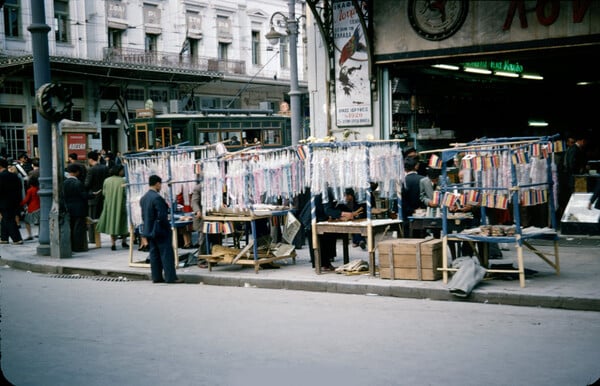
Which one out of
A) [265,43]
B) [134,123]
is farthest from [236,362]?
[265,43]

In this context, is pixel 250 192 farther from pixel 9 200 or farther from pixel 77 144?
pixel 77 144

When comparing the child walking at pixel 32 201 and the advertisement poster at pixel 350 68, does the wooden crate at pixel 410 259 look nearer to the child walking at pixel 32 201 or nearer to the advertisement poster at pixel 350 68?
the advertisement poster at pixel 350 68

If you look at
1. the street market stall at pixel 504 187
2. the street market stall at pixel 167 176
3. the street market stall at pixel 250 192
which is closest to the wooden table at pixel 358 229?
the street market stall at pixel 250 192

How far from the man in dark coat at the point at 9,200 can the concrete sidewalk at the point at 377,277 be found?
1.78m

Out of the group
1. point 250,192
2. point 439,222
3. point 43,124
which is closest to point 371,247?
point 439,222

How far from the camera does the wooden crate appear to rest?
436 inches

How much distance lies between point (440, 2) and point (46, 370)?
11.3 m

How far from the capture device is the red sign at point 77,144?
26109 millimetres

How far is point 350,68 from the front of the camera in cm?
1659

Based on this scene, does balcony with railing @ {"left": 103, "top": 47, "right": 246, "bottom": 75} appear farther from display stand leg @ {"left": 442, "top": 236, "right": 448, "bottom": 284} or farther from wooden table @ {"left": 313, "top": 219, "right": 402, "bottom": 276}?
display stand leg @ {"left": 442, "top": 236, "right": 448, "bottom": 284}

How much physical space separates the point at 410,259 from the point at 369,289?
81 cm

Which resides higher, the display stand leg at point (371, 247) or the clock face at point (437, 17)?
the clock face at point (437, 17)

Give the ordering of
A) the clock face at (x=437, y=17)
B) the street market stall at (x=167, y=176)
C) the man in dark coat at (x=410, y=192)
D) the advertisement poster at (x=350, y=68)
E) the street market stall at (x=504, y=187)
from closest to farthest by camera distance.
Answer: the street market stall at (x=504, y=187) < the man in dark coat at (x=410, y=192) < the street market stall at (x=167, y=176) < the clock face at (x=437, y=17) < the advertisement poster at (x=350, y=68)

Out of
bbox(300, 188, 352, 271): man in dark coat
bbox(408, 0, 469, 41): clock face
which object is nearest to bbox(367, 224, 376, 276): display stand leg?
bbox(300, 188, 352, 271): man in dark coat
